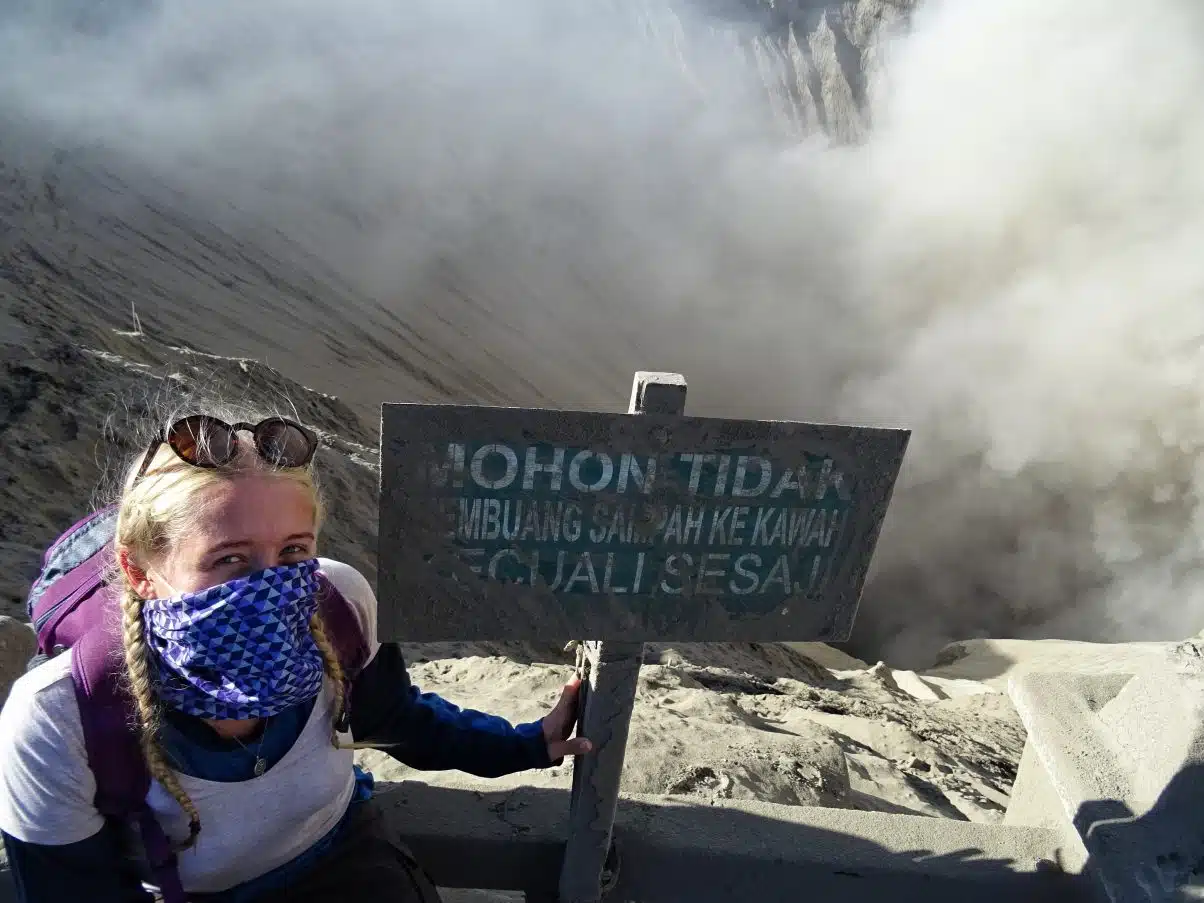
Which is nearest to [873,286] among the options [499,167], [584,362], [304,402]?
[584,362]

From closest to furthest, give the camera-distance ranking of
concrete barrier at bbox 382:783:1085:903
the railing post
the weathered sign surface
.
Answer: the weathered sign surface → the railing post → concrete barrier at bbox 382:783:1085:903

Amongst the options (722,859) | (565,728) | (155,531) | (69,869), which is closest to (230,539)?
(155,531)

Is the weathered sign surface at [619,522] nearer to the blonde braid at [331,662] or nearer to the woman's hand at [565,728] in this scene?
the blonde braid at [331,662]

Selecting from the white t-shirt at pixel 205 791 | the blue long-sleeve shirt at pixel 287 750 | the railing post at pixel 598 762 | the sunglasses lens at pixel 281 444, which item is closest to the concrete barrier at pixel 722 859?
the railing post at pixel 598 762

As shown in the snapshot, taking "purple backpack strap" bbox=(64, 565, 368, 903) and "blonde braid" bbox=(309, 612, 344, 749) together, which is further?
"blonde braid" bbox=(309, 612, 344, 749)

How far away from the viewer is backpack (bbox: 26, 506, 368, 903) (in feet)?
4.32

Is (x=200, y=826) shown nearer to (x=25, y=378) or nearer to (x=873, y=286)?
(x=25, y=378)

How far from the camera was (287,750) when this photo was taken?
61.1 inches

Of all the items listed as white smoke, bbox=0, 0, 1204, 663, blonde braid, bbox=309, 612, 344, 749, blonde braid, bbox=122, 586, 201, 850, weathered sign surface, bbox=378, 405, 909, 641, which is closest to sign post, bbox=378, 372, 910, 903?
weathered sign surface, bbox=378, 405, 909, 641

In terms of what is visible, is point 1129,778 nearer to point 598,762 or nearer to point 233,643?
point 598,762

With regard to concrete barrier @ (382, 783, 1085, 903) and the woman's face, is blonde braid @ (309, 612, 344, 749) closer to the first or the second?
the woman's face

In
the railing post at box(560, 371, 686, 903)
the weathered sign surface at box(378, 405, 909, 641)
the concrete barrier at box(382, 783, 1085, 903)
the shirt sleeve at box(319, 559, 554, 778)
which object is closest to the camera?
the weathered sign surface at box(378, 405, 909, 641)

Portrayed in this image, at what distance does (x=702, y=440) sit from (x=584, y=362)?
11.8 m

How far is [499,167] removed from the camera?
1609 cm
